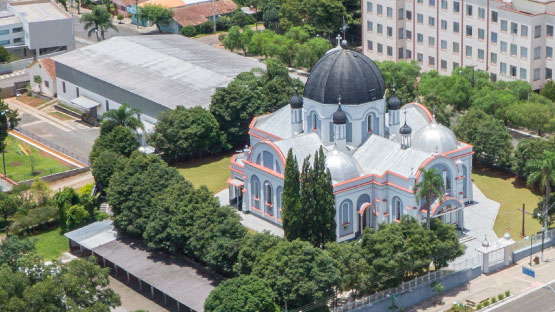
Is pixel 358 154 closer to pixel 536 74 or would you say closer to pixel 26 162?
pixel 536 74

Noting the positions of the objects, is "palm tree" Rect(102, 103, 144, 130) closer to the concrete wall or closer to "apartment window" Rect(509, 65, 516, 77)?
the concrete wall

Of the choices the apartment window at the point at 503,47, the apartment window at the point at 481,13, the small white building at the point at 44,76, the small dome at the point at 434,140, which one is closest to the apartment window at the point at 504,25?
the apartment window at the point at 503,47

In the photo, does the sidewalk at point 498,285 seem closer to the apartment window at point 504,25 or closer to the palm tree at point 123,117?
the palm tree at point 123,117

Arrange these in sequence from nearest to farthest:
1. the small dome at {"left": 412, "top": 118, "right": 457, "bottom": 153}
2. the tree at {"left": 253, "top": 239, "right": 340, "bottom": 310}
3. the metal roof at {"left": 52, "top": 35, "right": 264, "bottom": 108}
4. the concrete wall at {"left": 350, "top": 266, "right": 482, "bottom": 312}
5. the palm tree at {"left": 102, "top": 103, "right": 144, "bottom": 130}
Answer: the tree at {"left": 253, "top": 239, "right": 340, "bottom": 310} → the concrete wall at {"left": 350, "top": 266, "right": 482, "bottom": 312} → the small dome at {"left": 412, "top": 118, "right": 457, "bottom": 153} → the palm tree at {"left": 102, "top": 103, "right": 144, "bottom": 130} → the metal roof at {"left": 52, "top": 35, "right": 264, "bottom": 108}

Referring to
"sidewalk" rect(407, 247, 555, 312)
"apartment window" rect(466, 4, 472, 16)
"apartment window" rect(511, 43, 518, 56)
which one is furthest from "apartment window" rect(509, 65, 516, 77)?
"sidewalk" rect(407, 247, 555, 312)

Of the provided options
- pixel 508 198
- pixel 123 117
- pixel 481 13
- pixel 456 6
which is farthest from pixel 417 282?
pixel 456 6

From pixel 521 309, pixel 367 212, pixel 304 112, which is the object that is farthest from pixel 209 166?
pixel 521 309
